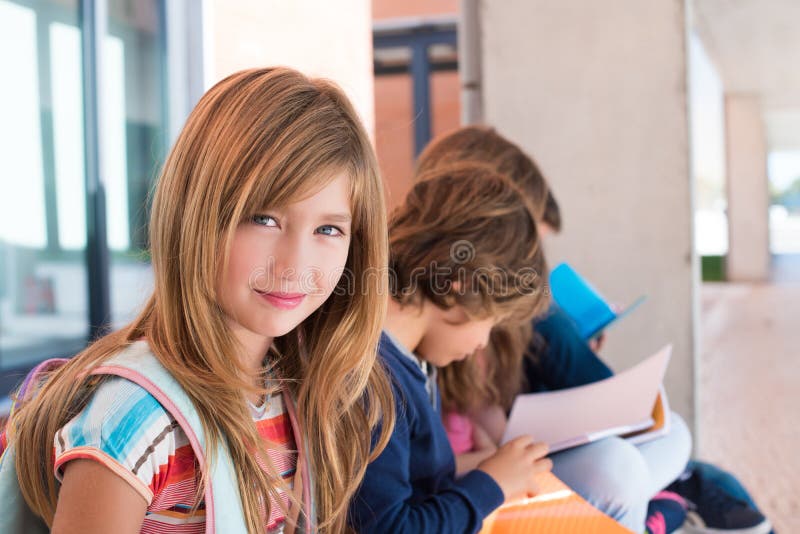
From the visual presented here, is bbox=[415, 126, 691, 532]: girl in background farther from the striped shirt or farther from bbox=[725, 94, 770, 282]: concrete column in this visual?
bbox=[725, 94, 770, 282]: concrete column

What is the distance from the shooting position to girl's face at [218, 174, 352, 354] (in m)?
0.81

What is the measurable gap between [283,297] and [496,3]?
186 cm

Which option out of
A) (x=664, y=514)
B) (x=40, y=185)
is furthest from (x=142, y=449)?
(x=40, y=185)

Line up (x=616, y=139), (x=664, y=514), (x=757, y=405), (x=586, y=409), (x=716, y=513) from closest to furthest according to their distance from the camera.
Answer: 1. (x=586, y=409)
2. (x=664, y=514)
3. (x=716, y=513)
4. (x=616, y=139)
5. (x=757, y=405)

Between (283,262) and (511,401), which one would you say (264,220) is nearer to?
(283,262)

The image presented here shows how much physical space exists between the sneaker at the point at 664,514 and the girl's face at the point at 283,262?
0.98 metres

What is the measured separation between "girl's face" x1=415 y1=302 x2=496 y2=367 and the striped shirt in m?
0.54

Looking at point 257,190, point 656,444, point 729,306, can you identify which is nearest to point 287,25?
point 257,190

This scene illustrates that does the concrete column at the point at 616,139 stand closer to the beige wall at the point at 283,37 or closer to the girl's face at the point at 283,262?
the beige wall at the point at 283,37

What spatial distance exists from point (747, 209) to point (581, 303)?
467 inches

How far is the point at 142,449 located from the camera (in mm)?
708

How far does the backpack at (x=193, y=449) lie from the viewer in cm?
73

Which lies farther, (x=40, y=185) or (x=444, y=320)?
(x=40, y=185)

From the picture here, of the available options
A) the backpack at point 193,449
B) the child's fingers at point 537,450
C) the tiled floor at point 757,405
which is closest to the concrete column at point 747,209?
the tiled floor at point 757,405
